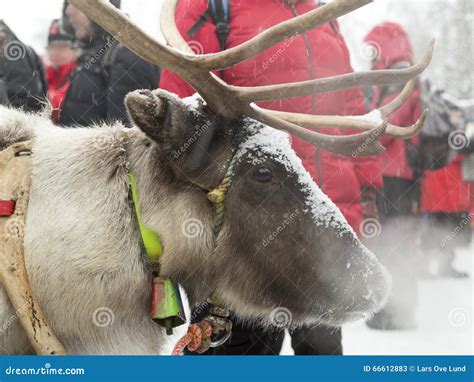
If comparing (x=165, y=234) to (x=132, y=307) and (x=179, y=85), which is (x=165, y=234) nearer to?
(x=132, y=307)

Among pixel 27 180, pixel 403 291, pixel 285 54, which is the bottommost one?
pixel 403 291

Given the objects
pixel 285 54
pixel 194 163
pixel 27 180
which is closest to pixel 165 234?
pixel 194 163

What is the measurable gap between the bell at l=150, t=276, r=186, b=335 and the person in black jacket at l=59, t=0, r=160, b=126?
157cm

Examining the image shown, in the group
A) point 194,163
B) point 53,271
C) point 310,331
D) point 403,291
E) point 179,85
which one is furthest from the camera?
point 403,291

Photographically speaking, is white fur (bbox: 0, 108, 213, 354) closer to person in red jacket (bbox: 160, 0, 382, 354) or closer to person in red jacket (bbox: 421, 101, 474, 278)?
person in red jacket (bbox: 160, 0, 382, 354)

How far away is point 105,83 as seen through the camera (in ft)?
13.3

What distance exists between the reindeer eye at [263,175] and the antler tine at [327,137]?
202 millimetres

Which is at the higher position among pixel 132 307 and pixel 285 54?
pixel 285 54

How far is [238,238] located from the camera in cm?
260

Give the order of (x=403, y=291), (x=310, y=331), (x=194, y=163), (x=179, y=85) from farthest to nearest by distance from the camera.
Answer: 1. (x=403, y=291)
2. (x=310, y=331)
3. (x=179, y=85)
4. (x=194, y=163)

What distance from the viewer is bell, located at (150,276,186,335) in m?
2.47

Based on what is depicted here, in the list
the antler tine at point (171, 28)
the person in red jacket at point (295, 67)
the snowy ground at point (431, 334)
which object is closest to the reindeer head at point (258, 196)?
the antler tine at point (171, 28)

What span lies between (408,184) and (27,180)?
4.48 meters

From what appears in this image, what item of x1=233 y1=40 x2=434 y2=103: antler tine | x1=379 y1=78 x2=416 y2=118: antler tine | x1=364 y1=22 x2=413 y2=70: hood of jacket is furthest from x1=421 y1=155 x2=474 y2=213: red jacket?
x1=233 y1=40 x2=434 y2=103: antler tine
